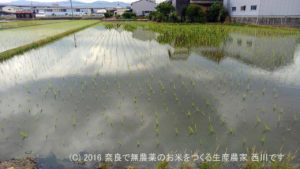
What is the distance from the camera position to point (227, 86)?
19.9 feet

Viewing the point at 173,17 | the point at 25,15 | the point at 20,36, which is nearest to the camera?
the point at 20,36

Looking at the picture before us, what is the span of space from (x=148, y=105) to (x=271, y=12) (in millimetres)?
25210

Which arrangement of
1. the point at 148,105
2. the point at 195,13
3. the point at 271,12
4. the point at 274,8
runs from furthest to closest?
the point at 195,13
the point at 271,12
the point at 274,8
the point at 148,105

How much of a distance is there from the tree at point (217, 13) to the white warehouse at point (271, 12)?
335 centimetres

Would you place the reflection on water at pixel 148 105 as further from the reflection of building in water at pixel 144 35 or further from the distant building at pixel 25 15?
the distant building at pixel 25 15

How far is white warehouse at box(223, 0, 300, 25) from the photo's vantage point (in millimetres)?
21131

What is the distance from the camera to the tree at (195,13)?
29172 mm

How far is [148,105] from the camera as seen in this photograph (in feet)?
16.3

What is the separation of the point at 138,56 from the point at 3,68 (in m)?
6.19

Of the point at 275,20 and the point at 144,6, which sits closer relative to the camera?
the point at 275,20

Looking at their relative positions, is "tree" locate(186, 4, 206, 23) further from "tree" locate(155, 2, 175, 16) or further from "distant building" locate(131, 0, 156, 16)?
"distant building" locate(131, 0, 156, 16)

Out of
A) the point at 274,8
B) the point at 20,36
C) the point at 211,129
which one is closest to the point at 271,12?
the point at 274,8

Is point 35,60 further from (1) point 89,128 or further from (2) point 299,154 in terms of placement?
(2) point 299,154

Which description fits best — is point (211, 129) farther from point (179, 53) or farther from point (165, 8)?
point (165, 8)
